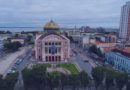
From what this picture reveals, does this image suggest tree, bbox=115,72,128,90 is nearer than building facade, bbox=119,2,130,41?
Yes

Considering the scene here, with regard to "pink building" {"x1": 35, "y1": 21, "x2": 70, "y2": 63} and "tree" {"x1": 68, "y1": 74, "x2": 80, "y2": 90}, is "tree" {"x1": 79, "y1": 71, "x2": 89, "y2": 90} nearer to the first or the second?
"tree" {"x1": 68, "y1": 74, "x2": 80, "y2": 90}

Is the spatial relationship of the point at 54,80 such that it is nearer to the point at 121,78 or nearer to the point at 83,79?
the point at 83,79

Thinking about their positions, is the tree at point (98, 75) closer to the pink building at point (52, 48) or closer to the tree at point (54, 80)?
the tree at point (54, 80)

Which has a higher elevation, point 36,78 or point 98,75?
point 98,75

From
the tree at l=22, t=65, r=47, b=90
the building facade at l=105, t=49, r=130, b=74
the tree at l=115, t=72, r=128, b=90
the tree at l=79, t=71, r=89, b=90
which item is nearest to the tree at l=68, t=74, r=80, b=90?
the tree at l=79, t=71, r=89, b=90

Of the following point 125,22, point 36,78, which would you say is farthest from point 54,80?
point 125,22

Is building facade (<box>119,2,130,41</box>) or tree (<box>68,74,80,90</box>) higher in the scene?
building facade (<box>119,2,130,41</box>)

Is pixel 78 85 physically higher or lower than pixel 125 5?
lower

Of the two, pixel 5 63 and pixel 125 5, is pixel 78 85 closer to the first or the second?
pixel 5 63

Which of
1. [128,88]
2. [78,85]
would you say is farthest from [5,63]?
[128,88]
